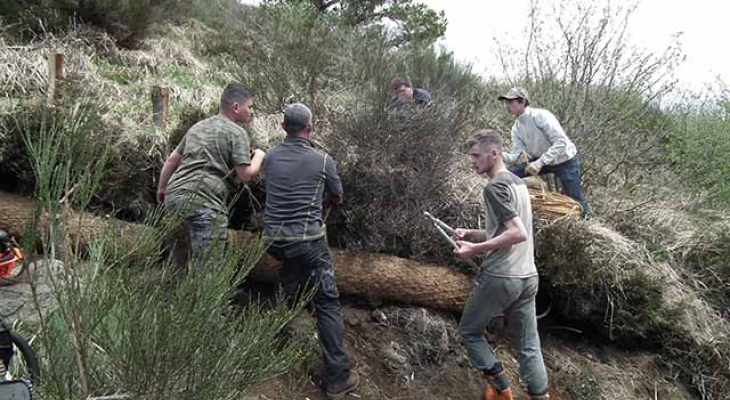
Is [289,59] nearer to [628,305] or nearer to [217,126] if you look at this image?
[217,126]

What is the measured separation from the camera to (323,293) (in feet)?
12.4

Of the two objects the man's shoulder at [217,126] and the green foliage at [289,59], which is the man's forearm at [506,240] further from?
the green foliage at [289,59]

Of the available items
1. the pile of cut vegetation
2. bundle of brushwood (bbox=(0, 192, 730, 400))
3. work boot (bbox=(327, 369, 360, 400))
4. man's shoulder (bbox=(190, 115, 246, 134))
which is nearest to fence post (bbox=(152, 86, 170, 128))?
man's shoulder (bbox=(190, 115, 246, 134))

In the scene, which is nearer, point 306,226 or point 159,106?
point 306,226

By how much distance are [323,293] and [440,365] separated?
1.43m

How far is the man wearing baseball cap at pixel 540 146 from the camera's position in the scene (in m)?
5.36

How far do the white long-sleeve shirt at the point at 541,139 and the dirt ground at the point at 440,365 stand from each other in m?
1.74

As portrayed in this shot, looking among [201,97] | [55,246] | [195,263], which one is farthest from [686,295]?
[201,97]

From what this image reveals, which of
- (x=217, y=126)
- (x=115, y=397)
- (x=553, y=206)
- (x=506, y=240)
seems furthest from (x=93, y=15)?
(x=115, y=397)

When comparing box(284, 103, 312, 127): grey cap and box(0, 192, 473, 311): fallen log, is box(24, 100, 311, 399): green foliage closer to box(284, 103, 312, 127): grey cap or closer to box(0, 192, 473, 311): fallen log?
box(284, 103, 312, 127): grey cap

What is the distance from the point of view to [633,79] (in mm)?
8156

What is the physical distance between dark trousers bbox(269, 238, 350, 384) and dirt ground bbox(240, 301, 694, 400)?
0.91 feet

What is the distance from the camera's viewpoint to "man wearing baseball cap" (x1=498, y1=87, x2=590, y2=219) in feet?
17.6

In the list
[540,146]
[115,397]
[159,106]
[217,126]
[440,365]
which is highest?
[540,146]
